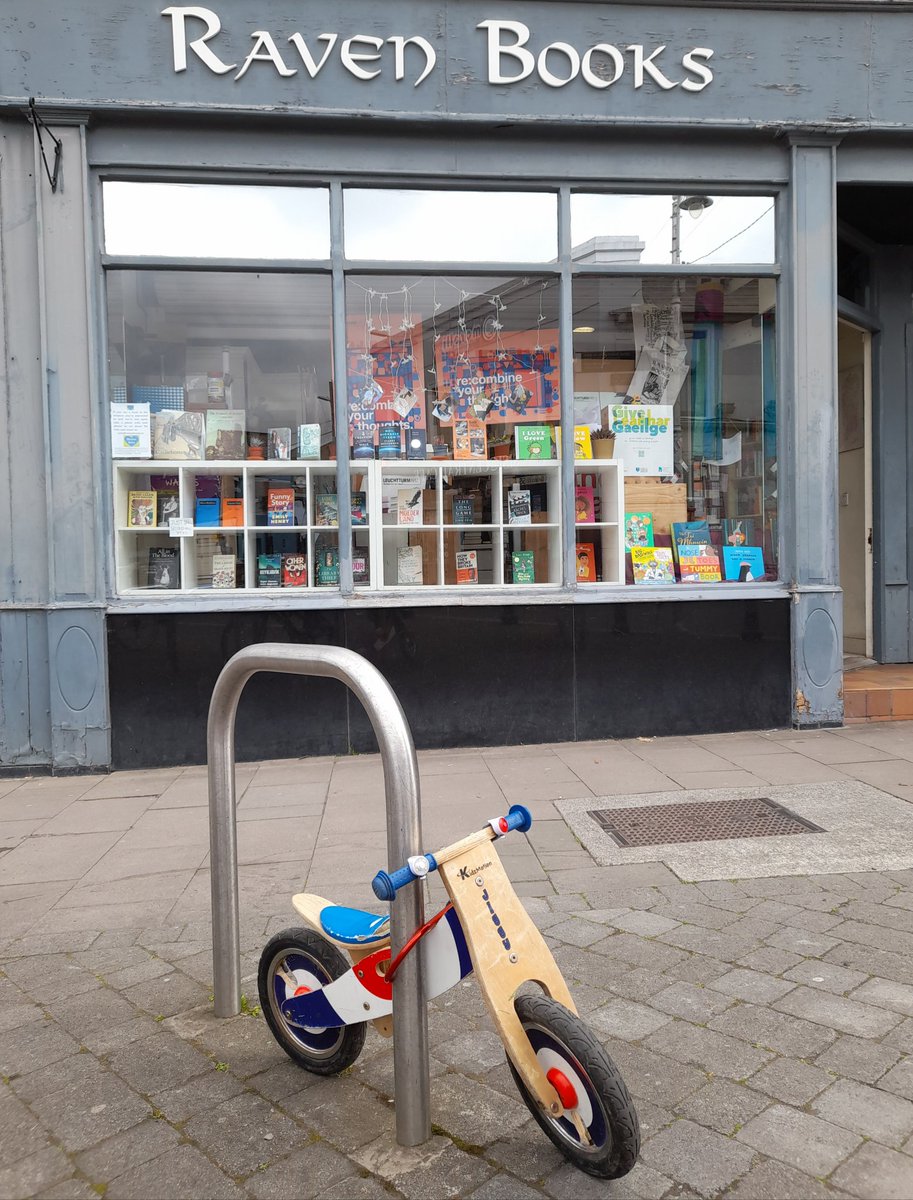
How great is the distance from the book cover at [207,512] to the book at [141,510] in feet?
1.00

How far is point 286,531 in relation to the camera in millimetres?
7082

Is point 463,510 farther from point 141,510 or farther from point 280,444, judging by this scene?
point 141,510

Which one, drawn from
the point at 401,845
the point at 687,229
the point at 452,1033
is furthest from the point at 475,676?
the point at 401,845

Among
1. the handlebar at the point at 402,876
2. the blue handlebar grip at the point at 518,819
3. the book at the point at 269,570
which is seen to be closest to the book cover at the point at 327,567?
the book at the point at 269,570

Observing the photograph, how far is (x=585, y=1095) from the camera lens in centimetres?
213

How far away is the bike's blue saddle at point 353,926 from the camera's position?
8.50 feet

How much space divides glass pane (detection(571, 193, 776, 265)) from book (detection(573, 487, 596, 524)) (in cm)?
174

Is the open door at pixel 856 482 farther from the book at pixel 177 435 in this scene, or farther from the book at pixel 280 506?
the book at pixel 177 435

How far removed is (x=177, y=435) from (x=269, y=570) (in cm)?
121

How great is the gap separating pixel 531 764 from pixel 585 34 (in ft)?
17.1

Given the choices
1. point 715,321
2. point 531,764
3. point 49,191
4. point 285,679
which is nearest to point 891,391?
point 715,321

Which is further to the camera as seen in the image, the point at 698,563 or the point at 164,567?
the point at 698,563

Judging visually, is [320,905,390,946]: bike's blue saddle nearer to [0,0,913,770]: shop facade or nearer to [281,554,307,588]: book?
[0,0,913,770]: shop facade

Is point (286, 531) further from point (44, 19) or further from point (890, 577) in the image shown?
point (890, 577)
